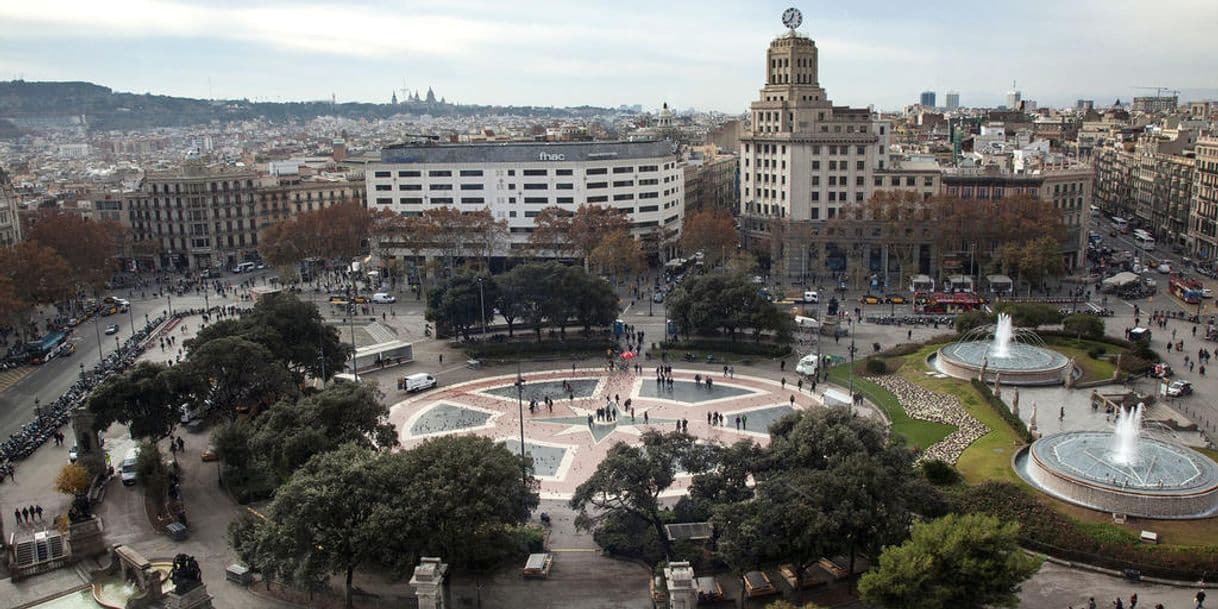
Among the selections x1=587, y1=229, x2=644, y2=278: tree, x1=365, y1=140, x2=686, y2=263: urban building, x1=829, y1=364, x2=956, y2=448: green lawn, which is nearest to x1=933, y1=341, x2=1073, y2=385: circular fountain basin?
x1=829, y1=364, x2=956, y2=448: green lawn

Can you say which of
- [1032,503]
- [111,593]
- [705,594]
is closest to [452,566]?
[705,594]

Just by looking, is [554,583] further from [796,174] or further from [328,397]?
[796,174]

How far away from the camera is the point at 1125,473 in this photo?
144 feet

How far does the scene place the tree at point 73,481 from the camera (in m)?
48.8

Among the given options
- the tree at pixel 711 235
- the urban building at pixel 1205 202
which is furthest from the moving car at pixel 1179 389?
the urban building at pixel 1205 202

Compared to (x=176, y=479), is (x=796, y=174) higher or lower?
higher

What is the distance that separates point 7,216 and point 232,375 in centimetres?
7550

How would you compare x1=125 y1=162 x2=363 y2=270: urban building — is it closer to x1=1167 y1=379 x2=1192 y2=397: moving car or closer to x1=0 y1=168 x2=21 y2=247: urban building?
x1=0 y1=168 x2=21 y2=247: urban building

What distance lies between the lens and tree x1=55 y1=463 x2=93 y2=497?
4878 centimetres

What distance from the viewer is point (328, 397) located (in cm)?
4719

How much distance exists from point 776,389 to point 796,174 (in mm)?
47803

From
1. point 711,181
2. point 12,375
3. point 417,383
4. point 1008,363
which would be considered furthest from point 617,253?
point 12,375

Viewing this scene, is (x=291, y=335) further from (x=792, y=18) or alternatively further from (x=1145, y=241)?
(x=1145, y=241)

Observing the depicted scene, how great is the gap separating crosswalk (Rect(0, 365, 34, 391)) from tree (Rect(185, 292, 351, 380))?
21399 mm
